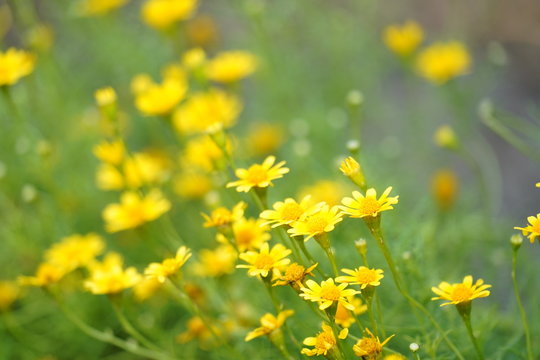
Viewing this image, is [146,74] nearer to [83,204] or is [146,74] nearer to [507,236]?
[83,204]

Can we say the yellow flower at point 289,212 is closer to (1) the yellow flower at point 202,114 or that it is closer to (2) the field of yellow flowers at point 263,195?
(2) the field of yellow flowers at point 263,195

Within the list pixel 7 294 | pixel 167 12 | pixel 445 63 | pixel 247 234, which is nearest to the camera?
pixel 247 234

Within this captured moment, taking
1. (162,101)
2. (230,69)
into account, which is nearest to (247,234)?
(162,101)

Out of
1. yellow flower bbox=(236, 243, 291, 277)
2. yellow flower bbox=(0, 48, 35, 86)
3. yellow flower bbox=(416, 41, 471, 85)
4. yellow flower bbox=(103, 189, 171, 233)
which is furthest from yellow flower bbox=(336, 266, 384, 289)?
yellow flower bbox=(416, 41, 471, 85)

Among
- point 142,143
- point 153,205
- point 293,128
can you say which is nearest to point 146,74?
point 142,143

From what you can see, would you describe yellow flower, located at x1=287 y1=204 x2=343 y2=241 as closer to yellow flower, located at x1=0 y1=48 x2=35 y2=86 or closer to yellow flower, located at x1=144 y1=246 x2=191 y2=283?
yellow flower, located at x1=144 y1=246 x2=191 y2=283

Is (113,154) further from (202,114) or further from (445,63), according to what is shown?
(445,63)

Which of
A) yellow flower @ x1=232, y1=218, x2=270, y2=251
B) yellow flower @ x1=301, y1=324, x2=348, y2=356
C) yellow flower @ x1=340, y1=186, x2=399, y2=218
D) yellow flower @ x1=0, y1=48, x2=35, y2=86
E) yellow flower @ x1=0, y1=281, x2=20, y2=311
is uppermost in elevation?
yellow flower @ x1=0, y1=48, x2=35, y2=86
